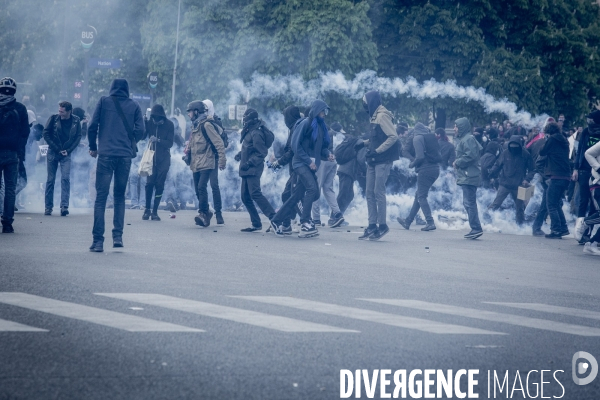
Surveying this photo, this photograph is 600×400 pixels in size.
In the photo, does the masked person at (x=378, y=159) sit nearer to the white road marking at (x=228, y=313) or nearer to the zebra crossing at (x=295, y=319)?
the zebra crossing at (x=295, y=319)

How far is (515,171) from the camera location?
23.1 meters

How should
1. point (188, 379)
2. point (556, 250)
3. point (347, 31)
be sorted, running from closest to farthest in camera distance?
point (188, 379) → point (556, 250) → point (347, 31)

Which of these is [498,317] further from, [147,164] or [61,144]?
[61,144]

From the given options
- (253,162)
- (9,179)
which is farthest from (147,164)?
(9,179)

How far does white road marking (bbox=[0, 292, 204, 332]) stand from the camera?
752 cm

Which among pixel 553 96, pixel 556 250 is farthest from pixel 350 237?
pixel 553 96

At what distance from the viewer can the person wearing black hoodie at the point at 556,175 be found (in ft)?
65.1

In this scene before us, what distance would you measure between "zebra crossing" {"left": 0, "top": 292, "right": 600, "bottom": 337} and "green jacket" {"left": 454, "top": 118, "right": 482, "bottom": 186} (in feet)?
32.5

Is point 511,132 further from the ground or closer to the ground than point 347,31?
closer to the ground

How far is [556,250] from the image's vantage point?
56.2 ft

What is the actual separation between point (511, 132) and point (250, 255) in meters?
16.8

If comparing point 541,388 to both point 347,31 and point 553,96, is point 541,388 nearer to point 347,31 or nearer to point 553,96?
point 347,31

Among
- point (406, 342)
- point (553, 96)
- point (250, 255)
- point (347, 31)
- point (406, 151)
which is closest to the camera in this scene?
point (406, 342)

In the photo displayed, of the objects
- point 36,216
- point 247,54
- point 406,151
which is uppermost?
point 247,54
